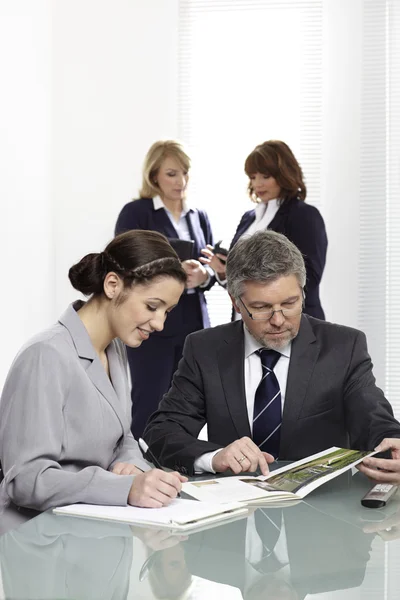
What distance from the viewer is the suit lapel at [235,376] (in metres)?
2.41

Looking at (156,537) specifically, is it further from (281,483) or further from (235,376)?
(235,376)

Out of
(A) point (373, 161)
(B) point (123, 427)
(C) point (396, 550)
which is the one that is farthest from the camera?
(A) point (373, 161)

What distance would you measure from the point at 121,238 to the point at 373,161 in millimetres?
3799

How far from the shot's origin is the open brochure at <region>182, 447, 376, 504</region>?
1839mm

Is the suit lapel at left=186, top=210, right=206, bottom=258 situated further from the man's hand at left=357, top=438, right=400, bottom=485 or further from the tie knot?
the man's hand at left=357, top=438, right=400, bottom=485

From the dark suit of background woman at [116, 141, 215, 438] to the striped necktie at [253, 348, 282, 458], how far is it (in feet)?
6.17

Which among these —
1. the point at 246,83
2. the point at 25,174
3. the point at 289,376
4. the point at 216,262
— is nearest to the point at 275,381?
the point at 289,376

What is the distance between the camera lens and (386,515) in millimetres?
1761

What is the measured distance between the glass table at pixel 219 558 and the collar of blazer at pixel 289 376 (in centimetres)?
56

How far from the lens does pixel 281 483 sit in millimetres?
1944

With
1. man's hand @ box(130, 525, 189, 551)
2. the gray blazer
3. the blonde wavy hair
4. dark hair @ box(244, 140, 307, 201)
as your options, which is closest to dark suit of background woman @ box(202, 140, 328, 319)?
dark hair @ box(244, 140, 307, 201)

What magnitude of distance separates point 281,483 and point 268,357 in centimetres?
59

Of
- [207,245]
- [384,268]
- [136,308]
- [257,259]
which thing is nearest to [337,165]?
[384,268]

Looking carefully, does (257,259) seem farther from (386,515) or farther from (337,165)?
(337,165)
